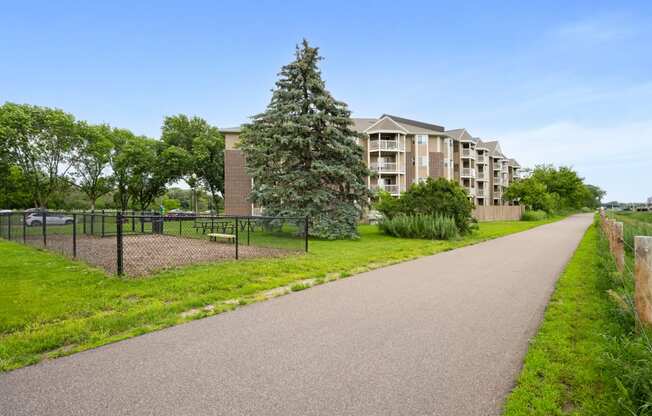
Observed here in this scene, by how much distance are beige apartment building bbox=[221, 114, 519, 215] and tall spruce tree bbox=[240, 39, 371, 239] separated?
38.1ft

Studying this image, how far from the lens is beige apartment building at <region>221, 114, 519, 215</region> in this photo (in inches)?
1267

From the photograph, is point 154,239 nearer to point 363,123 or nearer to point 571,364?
point 571,364

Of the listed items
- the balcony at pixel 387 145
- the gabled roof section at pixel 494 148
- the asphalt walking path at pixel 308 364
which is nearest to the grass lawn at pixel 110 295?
the asphalt walking path at pixel 308 364

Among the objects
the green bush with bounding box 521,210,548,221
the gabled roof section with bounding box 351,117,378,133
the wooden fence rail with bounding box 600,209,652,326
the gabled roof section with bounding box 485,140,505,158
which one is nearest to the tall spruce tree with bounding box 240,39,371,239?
the wooden fence rail with bounding box 600,209,652,326

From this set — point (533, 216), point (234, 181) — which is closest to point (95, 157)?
point (234, 181)

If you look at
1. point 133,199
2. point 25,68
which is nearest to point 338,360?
point 25,68

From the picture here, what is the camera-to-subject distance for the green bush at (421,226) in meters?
16.0

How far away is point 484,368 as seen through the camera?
10.4ft

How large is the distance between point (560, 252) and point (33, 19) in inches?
851

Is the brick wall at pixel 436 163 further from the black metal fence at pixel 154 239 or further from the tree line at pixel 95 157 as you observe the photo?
the black metal fence at pixel 154 239

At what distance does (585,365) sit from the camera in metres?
3.18

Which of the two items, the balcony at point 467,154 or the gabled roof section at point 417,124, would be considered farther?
the balcony at point 467,154

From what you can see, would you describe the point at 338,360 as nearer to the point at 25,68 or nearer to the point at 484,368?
the point at 484,368

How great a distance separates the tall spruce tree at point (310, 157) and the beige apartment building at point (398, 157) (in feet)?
38.1
